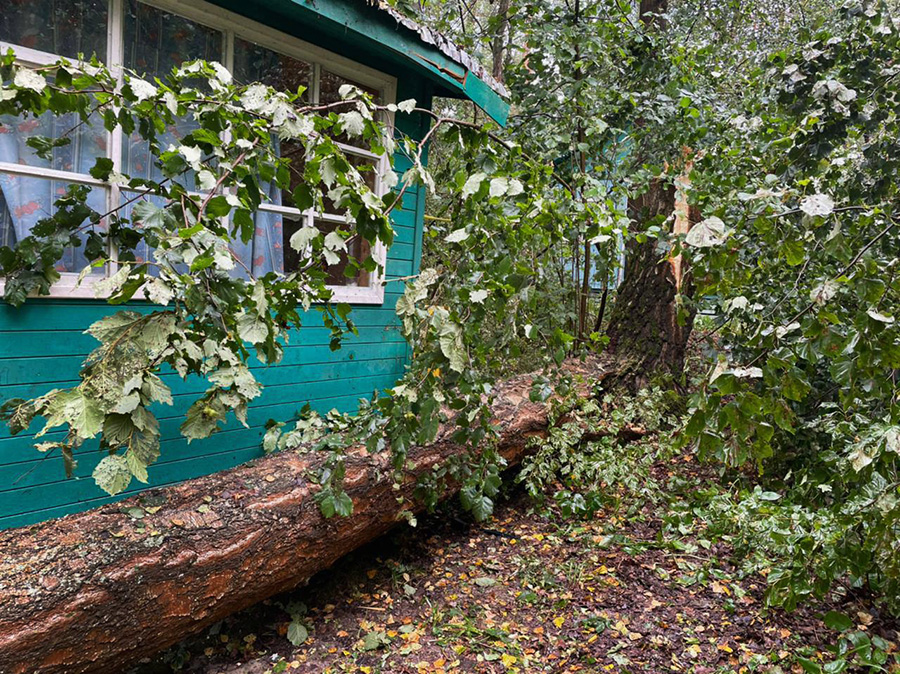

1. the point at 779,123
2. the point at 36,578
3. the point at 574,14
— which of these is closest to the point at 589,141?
the point at 574,14

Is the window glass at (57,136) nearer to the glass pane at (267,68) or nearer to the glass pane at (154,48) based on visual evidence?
the glass pane at (154,48)

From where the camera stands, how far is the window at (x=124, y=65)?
9.18 feet

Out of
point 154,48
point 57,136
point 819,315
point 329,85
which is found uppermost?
point 329,85

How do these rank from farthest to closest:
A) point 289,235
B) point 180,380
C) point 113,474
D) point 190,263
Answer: point 289,235 < point 180,380 < point 190,263 < point 113,474

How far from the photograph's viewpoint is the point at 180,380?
11.2ft

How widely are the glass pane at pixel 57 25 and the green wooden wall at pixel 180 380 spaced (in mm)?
1232

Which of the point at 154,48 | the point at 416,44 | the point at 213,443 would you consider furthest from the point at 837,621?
the point at 154,48

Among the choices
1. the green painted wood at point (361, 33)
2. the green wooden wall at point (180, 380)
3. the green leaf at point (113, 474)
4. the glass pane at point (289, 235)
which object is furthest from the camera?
the glass pane at point (289, 235)

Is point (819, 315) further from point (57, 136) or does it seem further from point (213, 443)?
point (57, 136)

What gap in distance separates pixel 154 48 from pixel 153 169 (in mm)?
642

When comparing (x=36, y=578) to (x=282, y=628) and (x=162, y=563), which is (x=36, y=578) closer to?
(x=162, y=563)

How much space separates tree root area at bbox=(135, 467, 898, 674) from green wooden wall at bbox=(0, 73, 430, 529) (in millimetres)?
963

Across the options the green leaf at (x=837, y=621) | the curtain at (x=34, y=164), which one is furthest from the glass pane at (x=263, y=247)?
the green leaf at (x=837, y=621)

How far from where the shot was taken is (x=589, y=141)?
5.10 m
